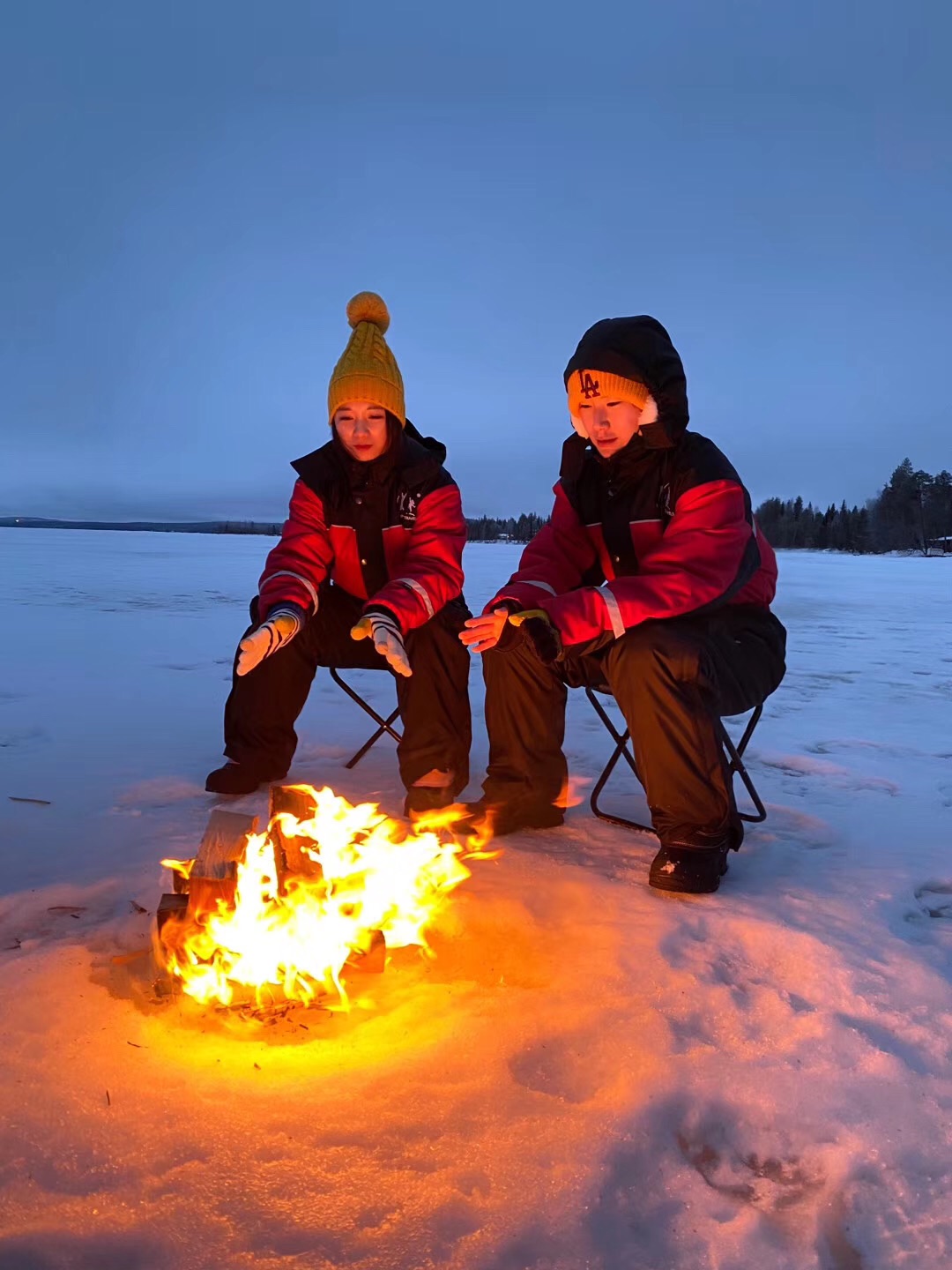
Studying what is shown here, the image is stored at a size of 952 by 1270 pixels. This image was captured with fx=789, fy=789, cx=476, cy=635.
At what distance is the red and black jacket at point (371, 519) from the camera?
3.45 meters

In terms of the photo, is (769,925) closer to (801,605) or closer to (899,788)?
(899,788)

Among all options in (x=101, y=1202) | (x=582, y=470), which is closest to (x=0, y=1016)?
(x=101, y=1202)

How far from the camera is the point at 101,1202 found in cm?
126

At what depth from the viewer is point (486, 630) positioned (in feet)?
8.79

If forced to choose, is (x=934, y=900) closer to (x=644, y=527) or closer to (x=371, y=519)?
(x=644, y=527)

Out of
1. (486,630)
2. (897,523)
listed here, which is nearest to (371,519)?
(486,630)

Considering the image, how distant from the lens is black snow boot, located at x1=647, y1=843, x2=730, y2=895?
2.39 m

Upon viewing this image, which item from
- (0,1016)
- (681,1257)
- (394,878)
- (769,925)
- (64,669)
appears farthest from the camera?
(64,669)

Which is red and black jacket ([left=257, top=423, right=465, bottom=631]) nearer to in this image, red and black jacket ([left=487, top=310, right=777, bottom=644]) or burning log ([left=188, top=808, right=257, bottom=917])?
red and black jacket ([left=487, top=310, right=777, bottom=644])

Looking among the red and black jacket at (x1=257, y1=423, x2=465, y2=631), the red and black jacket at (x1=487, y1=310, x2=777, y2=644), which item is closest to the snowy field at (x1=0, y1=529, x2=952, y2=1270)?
the red and black jacket at (x1=487, y1=310, x2=777, y2=644)

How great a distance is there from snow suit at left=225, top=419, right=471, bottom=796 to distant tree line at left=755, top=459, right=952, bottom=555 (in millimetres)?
59525

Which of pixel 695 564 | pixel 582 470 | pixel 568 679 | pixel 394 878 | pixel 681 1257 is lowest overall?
pixel 681 1257

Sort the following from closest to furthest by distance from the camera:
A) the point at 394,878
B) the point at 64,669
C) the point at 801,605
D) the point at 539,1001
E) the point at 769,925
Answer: the point at 539,1001 < the point at 394,878 < the point at 769,925 < the point at 64,669 < the point at 801,605

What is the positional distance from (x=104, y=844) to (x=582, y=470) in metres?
2.19
